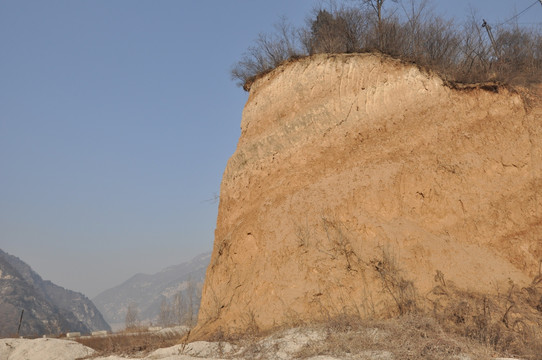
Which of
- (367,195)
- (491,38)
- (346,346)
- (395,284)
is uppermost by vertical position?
(491,38)

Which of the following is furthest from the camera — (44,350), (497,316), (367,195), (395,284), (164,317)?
(164,317)

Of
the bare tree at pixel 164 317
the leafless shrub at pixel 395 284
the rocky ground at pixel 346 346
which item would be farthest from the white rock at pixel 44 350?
the bare tree at pixel 164 317

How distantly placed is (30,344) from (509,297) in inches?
573

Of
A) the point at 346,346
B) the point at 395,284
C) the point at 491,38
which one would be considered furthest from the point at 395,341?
the point at 491,38

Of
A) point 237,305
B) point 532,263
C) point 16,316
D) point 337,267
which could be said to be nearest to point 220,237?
point 237,305

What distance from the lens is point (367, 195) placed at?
1281 centimetres

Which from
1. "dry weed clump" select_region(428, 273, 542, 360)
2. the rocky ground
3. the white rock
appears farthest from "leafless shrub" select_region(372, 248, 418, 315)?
the white rock

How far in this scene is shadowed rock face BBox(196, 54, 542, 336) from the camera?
1183 centimetres

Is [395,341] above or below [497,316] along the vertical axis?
above

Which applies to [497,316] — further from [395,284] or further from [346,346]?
[346,346]

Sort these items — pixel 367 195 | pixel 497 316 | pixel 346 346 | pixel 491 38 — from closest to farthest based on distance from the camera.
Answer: pixel 346 346 → pixel 497 316 → pixel 367 195 → pixel 491 38

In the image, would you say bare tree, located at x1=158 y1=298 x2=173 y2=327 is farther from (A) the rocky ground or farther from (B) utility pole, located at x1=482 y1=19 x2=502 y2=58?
(A) the rocky ground

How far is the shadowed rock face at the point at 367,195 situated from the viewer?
38.8 feet

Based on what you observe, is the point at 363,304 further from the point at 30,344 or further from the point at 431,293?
the point at 30,344
